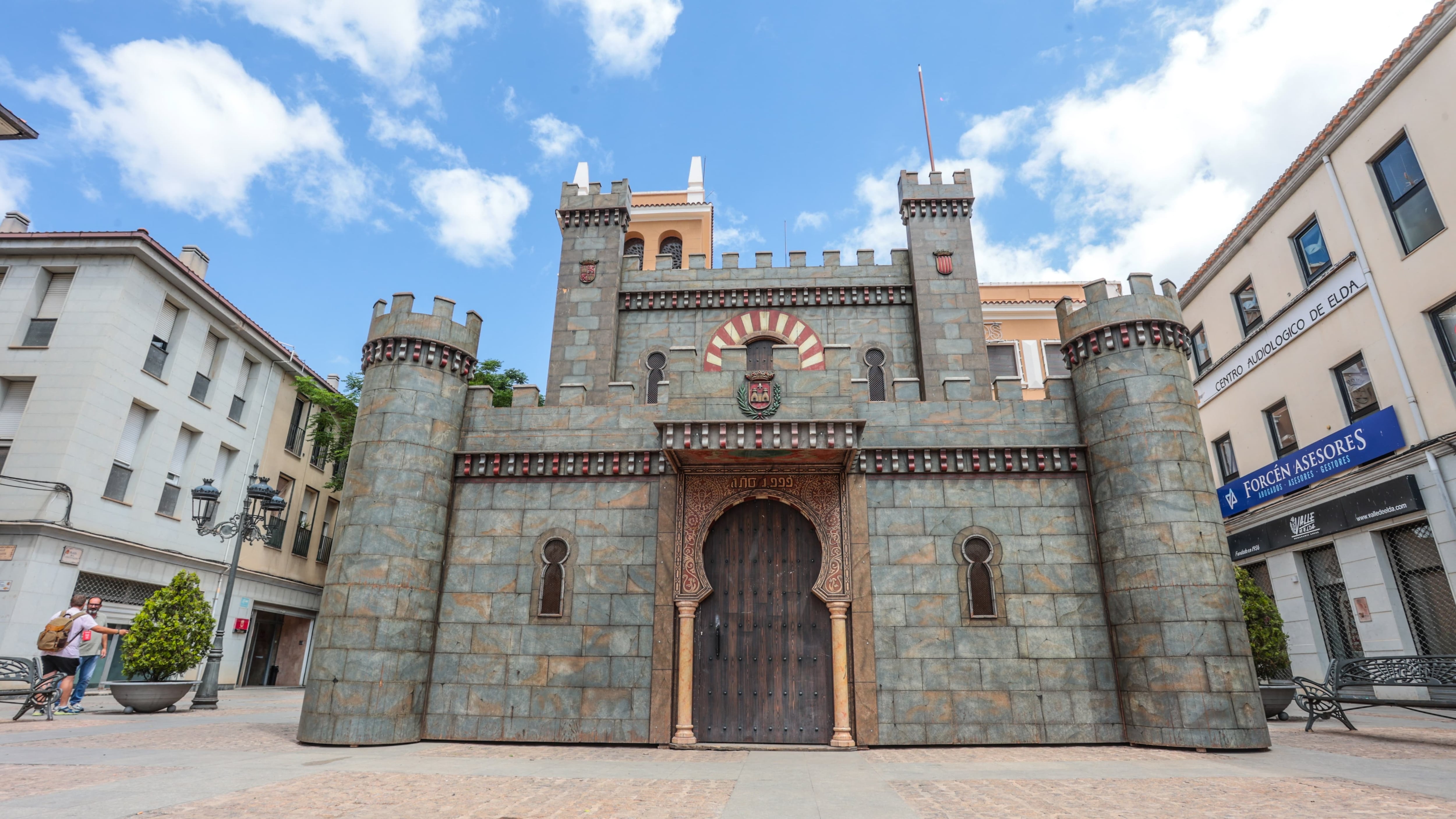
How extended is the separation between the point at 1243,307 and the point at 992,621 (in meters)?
19.8

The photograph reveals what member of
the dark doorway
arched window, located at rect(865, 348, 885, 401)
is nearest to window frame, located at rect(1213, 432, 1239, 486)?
arched window, located at rect(865, 348, 885, 401)

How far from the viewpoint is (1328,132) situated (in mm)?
20375

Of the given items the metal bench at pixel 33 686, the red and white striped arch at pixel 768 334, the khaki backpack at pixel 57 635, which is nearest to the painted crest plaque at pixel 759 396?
the red and white striped arch at pixel 768 334

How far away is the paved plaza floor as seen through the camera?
7.28 metres

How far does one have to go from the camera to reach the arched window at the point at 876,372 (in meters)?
18.7

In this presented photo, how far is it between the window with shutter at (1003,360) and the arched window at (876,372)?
14.1 meters

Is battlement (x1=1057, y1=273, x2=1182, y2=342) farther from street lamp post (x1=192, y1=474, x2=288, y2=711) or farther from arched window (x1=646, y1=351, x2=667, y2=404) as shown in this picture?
street lamp post (x1=192, y1=474, x2=288, y2=711)

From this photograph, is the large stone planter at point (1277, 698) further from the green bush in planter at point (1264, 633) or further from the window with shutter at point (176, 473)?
the window with shutter at point (176, 473)

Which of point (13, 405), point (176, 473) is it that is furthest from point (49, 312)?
point (176, 473)

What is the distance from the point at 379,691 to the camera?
498 inches

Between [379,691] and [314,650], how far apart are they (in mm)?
1398

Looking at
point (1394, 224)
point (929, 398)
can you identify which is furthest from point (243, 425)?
point (1394, 224)

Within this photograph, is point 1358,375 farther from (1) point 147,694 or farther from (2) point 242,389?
(2) point 242,389

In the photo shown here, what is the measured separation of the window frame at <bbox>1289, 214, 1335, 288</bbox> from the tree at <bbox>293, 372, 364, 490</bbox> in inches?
1411
